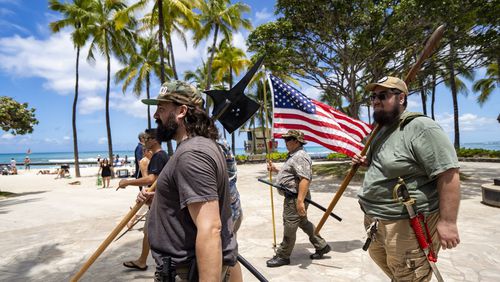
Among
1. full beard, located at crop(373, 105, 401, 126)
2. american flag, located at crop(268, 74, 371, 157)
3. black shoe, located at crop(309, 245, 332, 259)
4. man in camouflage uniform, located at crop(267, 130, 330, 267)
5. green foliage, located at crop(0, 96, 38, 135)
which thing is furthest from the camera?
green foliage, located at crop(0, 96, 38, 135)

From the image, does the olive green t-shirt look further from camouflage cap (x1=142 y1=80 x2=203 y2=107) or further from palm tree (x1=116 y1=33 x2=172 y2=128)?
palm tree (x1=116 y1=33 x2=172 y2=128)

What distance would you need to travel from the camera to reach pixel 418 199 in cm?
224

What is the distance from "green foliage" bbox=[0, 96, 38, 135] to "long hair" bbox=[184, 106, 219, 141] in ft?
51.9

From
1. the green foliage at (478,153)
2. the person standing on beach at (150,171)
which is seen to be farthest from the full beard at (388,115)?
the green foliage at (478,153)

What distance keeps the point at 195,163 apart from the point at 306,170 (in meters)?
3.13

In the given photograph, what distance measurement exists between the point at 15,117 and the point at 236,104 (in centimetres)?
1613

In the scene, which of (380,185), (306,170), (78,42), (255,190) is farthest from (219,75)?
(380,185)

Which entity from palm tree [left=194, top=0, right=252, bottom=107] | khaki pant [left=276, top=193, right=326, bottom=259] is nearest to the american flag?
khaki pant [left=276, top=193, right=326, bottom=259]

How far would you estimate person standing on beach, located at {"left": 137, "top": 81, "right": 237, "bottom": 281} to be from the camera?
1.53 metres

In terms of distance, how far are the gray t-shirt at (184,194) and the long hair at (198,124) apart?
0.29 ft

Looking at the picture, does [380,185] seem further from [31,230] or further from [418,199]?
[31,230]

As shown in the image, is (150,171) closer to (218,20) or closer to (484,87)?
(218,20)

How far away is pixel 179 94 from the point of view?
187 cm

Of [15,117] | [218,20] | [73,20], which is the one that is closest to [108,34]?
[73,20]
